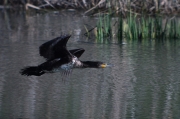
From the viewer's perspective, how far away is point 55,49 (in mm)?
7027

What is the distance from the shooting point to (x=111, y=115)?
634 cm

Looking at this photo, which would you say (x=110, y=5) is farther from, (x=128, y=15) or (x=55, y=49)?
(x=55, y=49)

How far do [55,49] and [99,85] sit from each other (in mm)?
955

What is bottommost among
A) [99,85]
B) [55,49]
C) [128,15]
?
[99,85]

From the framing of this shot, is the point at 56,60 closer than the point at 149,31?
Yes

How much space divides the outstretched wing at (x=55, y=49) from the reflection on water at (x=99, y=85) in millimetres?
445

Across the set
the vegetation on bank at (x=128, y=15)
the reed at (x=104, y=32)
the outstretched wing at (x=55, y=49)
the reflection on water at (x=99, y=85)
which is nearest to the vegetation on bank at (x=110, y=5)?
the vegetation on bank at (x=128, y=15)

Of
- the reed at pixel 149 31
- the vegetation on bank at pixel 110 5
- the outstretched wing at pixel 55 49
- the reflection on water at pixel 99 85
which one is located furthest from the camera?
the vegetation on bank at pixel 110 5

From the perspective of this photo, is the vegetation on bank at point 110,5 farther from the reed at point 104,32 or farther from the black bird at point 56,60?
the black bird at point 56,60

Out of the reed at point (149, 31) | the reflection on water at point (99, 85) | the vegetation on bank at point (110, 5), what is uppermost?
the vegetation on bank at point (110, 5)

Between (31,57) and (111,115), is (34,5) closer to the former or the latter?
(31,57)

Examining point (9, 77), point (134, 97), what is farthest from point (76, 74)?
point (134, 97)

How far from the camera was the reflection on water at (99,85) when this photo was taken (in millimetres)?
6492

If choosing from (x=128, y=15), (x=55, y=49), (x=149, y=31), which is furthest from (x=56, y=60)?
(x=128, y=15)
